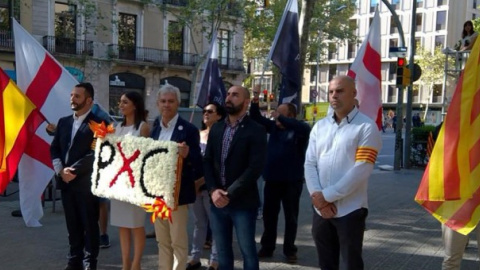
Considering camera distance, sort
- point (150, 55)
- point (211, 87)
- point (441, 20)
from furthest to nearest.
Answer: point (441, 20) < point (150, 55) < point (211, 87)

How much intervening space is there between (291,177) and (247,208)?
1615mm

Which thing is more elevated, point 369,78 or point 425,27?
point 425,27

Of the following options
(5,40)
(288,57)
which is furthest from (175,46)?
(288,57)

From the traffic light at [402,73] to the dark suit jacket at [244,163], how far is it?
1152cm

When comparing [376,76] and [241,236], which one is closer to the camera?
[241,236]

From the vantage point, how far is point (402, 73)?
48.8 feet

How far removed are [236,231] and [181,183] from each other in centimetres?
72

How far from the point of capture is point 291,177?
5.86 meters

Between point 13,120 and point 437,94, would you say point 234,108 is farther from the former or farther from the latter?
point 437,94

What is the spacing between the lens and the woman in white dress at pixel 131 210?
16.1 feet

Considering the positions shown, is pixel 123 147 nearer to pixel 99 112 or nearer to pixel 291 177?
pixel 99 112

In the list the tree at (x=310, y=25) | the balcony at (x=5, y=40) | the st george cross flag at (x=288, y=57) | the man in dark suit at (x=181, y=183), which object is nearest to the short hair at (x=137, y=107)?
the man in dark suit at (x=181, y=183)

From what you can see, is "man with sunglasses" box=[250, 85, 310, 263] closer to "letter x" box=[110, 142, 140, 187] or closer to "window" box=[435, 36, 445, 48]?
"letter x" box=[110, 142, 140, 187]

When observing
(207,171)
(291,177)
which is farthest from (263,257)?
(207,171)
